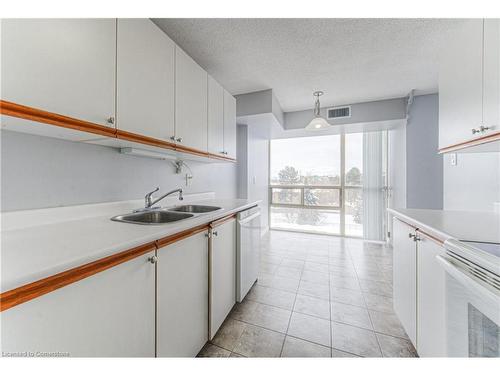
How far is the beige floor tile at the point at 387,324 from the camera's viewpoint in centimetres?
148

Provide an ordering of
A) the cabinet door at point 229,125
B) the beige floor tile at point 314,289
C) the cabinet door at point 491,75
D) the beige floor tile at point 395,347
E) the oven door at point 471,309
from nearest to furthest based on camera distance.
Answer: the oven door at point 471,309
the cabinet door at point 491,75
the beige floor tile at point 395,347
the beige floor tile at point 314,289
the cabinet door at point 229,125

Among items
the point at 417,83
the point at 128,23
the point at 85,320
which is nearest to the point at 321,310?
the point at 85,320

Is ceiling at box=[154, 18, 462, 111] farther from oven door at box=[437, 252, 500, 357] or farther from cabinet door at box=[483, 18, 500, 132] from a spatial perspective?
oven door at box=[437, 252, 500, 357]

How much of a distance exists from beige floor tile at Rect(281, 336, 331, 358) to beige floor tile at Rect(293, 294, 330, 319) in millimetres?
345

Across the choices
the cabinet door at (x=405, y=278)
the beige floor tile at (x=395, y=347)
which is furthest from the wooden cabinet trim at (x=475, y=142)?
the beige floor tile at (x=395, y=347)

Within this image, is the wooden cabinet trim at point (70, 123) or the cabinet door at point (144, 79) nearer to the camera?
the wooden cabinet trim at point (70, 123)

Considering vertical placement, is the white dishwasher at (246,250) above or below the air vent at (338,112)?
below

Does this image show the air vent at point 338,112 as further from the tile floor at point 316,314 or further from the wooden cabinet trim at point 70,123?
the wooden cabinet trim at point 70,123

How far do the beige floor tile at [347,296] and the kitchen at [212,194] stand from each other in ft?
0.12

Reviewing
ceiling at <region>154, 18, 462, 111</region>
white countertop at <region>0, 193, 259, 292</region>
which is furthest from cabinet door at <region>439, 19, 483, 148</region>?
white countertop at <region>0, 193, 259, 292</region>

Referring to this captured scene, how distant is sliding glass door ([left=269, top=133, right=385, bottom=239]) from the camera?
396 cm
